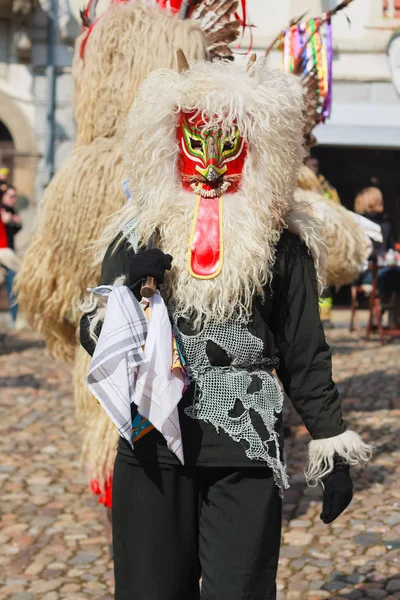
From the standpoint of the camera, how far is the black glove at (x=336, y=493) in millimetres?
2404

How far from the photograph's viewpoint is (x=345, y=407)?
6.96 meters

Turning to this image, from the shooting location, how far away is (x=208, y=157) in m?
2.51

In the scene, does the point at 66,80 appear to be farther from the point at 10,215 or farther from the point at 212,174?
the point at 212,174

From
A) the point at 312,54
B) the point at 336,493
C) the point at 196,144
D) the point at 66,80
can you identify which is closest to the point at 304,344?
the point at 336,493

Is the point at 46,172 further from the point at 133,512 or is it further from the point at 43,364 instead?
the point at 133,512

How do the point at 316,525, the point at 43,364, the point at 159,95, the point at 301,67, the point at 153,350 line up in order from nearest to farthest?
the point at 153,350
the point at 159,95
the point at 316,525
the point at 301,67
the point at 43,364

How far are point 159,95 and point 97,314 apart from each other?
2.05 ft

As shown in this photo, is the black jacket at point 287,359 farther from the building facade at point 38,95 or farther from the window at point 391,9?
the window at point 391,9

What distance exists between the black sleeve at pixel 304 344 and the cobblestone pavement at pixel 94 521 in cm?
132

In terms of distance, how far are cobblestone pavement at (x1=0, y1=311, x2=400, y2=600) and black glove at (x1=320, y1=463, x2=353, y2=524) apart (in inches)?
48.5

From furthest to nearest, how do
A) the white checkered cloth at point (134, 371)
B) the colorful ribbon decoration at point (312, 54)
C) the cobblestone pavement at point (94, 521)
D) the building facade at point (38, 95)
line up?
1. the building facade at point (38, 95)
2. the colorful ribbon decoration at point (312, 54)
3. the cobblestone pavement at point (94, 521)
4. the white checkered cloth at point (134, 371)

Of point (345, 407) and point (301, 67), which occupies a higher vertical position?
point (301, 67)

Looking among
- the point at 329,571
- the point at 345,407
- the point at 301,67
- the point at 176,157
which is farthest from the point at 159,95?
the point at 345,407

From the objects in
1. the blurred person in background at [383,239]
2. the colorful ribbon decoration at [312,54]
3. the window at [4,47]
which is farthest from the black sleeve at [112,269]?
the window at [4,47]
